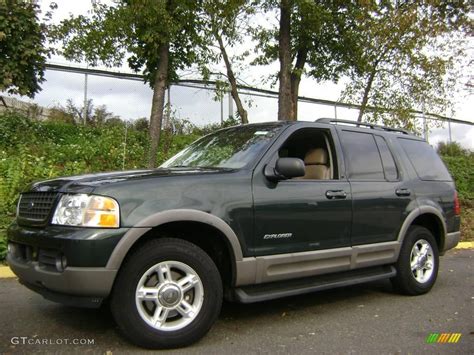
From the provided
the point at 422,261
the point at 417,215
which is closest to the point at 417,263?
the point at 422,261

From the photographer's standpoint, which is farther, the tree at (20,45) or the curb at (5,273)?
the tree at (20,45)

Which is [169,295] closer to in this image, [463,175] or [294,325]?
[294,325]

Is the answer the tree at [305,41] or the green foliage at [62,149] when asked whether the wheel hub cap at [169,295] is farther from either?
the tree at [305,41]

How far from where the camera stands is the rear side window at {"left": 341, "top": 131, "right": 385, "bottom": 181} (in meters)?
5.21

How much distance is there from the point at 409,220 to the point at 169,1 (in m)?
7.49

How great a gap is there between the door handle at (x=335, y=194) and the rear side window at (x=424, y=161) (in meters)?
1.52

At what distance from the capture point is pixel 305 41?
1514cm

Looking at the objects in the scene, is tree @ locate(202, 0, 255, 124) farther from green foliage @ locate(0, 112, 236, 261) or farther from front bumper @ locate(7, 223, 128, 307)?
front bumper @ locate(7, 223, 128, 307)

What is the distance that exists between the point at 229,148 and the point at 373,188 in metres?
1.58

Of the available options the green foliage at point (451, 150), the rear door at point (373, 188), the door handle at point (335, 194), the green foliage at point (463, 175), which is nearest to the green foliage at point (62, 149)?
the door handle at point (335, 194)

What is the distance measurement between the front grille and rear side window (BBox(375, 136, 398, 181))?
3.53 m

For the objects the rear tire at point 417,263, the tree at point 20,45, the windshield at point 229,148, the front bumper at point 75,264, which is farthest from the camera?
the tree at point 20,45

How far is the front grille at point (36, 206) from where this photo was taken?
371 centimetres

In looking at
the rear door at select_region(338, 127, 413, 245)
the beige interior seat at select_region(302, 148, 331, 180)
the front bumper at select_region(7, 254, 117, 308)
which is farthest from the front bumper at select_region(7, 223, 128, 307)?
the rear door at select_region(338, 127, 413, 245)
